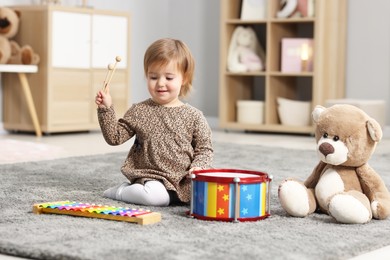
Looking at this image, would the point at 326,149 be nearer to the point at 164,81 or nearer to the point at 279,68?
the point at 164,81

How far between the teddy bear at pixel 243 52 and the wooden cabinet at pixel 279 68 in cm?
4

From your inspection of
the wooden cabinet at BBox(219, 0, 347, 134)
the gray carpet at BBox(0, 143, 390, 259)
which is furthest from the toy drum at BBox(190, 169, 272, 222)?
the wooden cabinet at BBox(219, 0, 347, 134)

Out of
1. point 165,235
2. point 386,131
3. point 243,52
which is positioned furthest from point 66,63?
point 165,235

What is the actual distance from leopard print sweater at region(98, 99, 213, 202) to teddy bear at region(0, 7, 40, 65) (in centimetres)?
213

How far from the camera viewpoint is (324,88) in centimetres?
451

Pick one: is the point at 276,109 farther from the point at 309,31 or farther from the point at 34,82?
the point at 34,82

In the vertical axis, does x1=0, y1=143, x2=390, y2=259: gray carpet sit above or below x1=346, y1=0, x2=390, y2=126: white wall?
below

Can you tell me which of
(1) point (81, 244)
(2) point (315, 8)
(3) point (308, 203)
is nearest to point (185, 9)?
(2) point (315, 8)

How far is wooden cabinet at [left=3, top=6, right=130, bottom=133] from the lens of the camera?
4.18 metres

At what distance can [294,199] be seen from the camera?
1819mm

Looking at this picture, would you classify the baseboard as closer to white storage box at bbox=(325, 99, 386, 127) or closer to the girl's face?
white storage box at bbox=(325, 99, 386, 127)

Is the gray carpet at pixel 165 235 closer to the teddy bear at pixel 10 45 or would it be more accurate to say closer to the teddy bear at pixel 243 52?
the teddy bear at pixel 10 45

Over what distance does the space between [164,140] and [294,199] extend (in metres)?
0.42

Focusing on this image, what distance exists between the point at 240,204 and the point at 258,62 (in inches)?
118
